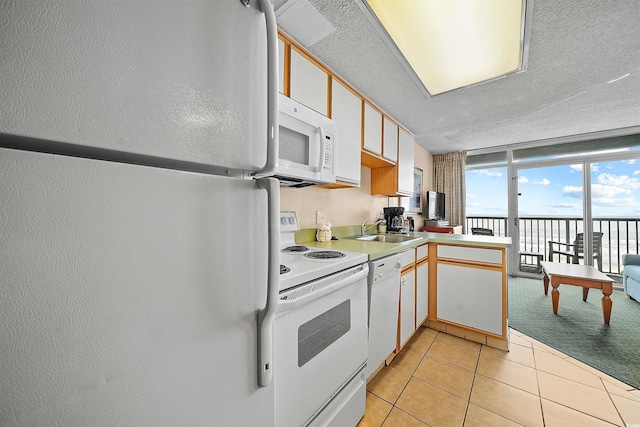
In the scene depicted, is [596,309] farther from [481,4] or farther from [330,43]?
[330,43]

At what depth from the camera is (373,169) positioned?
2840 mm

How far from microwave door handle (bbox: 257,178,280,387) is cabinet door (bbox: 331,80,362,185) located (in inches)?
45.7

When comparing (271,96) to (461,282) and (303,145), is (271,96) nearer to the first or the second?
(303,145)

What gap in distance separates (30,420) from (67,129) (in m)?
0.45

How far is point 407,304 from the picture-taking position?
197cm

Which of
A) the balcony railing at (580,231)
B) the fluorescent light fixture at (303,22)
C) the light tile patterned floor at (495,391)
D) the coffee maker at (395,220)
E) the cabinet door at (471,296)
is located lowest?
the light tile patterned floor at (495,391)

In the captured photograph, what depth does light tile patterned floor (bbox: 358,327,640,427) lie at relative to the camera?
1367mm

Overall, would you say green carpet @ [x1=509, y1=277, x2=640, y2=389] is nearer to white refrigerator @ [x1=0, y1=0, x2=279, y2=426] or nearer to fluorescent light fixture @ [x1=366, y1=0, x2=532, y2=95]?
fluorescent light fixture @ [x1=366, y1=0, x2=532, y2=95]

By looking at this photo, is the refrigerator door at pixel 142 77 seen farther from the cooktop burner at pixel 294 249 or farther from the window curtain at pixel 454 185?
the window curtain at pixel 454 185

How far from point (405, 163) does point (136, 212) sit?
290 centimetres

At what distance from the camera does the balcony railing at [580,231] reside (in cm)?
396

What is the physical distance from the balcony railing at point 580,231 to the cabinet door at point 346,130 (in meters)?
4.16

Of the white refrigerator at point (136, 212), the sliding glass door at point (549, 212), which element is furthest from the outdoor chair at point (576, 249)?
the white refrigerator at point (136, 212)

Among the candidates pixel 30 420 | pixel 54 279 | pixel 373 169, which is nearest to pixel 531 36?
pixel 373 169
